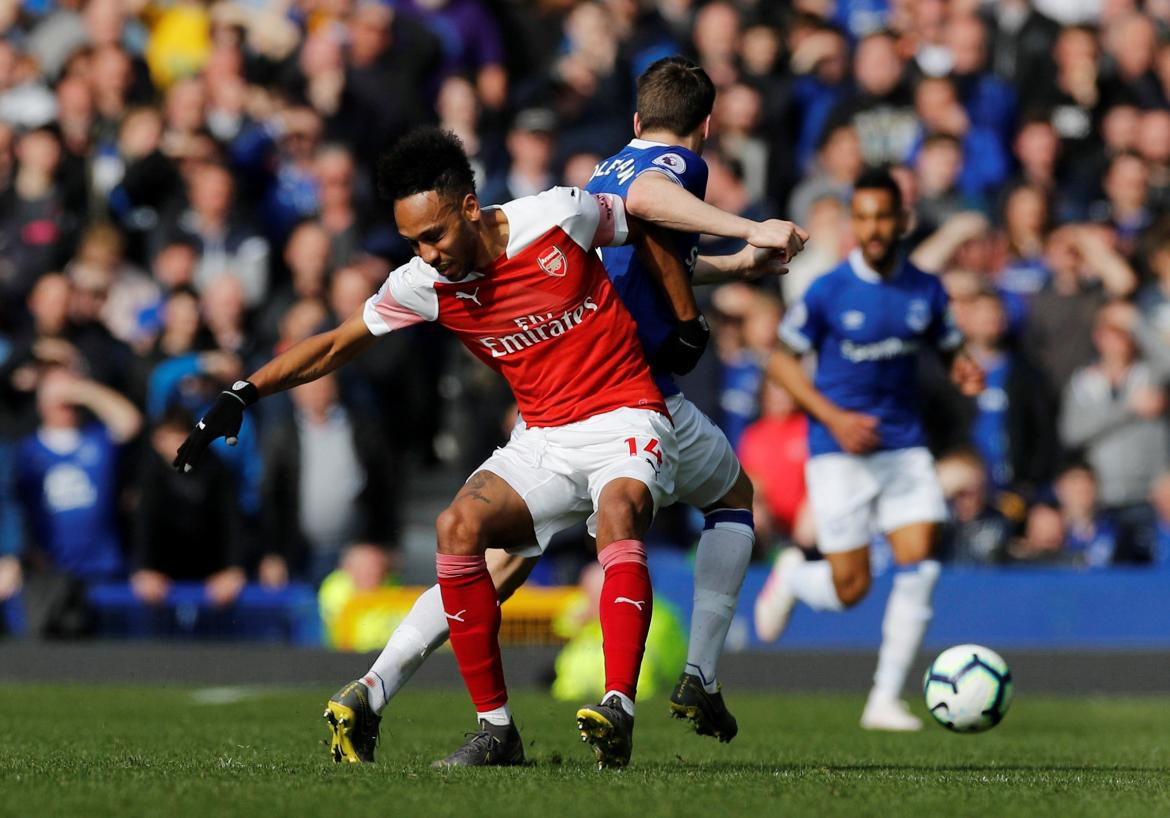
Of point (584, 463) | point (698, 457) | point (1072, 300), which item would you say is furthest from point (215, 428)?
point (1072, 300)

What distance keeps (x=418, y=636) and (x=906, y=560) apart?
3.98 meters

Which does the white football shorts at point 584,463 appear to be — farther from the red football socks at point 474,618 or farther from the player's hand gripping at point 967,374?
the player's hand gripping at point 967,374

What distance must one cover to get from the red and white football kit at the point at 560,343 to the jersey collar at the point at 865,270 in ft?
12.2

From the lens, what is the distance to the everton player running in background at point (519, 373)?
23.0ft

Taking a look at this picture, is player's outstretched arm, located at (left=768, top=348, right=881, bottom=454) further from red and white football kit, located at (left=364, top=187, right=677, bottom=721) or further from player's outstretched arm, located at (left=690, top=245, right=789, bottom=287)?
red and white football kit, located at (left=364, top=187, right=677, bottom=721)

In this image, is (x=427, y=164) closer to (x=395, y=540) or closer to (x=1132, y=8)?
(x=395, y=540)

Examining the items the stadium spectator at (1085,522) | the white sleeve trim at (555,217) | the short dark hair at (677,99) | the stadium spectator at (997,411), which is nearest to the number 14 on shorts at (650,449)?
the white sleeve trim at (555,217)

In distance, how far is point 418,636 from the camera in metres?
7.58

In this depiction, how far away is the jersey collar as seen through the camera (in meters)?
10.9

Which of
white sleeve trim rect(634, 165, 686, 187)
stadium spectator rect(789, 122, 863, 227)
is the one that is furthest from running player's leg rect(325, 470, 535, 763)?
stadium spectator rect(789, 122, 863, 227)

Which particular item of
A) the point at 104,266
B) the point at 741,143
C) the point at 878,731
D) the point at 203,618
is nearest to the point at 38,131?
the point at 104,266

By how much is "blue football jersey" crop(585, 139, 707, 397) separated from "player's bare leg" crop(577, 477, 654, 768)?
2.44ft

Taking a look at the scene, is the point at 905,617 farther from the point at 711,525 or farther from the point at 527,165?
the point at 527,165

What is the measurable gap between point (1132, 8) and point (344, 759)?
13.3m
